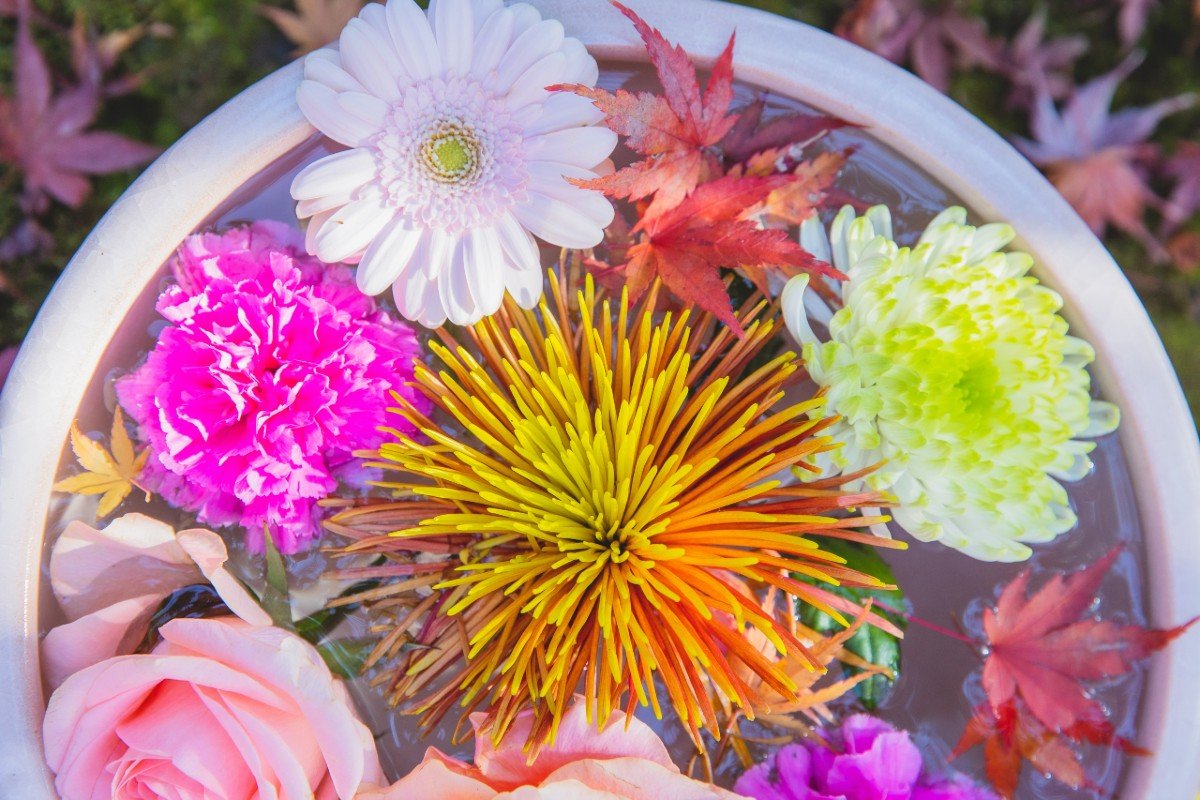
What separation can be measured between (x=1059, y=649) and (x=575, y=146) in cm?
44

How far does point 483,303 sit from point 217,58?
1.92ft

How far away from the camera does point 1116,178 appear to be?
94 centimetres

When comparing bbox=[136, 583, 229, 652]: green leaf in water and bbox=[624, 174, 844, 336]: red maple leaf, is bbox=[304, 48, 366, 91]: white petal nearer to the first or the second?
bbox=[624, 174, 844, 336]: red maple leaf

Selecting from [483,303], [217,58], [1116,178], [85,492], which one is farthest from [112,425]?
[1116,178]

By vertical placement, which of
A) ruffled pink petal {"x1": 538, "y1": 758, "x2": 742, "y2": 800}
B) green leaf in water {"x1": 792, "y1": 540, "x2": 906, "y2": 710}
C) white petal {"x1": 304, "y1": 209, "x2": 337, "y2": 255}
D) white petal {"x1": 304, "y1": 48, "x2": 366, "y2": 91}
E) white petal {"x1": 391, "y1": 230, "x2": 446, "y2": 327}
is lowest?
ruffled pink petal {"x1": 538, "y1": 758, "x2": 742, "y2": 800}

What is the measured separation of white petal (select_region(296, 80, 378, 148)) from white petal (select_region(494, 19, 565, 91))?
0.29ft

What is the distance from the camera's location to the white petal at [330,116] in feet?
1.70

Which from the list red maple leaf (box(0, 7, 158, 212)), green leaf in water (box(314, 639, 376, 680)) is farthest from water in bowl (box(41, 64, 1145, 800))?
red maple leaf (box(0, 7, 158, 212))

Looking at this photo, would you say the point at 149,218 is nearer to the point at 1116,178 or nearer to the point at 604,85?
the point at 604,85

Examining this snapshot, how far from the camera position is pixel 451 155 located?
531 millimetres

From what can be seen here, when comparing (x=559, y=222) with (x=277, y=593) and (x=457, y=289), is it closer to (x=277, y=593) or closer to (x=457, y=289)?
(x=457, y=289)

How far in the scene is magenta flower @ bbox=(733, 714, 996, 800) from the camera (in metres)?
0.54

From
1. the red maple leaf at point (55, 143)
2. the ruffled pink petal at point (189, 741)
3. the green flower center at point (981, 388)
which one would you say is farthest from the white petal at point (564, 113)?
the red maple leaf at point (55, 143)

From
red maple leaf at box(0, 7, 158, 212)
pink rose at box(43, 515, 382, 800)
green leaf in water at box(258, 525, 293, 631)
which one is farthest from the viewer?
red maple leaf at box(0, 7, 158, 212)
